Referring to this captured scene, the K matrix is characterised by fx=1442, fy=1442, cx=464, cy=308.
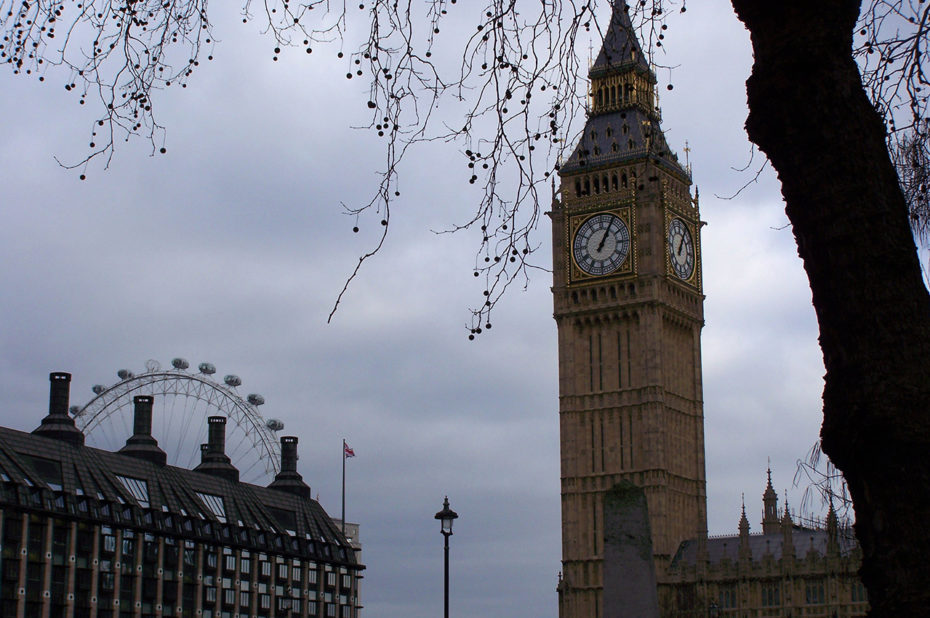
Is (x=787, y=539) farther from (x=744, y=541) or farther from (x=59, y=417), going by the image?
(x=59, y=417)

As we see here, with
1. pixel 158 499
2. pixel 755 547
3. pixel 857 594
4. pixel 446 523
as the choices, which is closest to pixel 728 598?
pixel 755 547

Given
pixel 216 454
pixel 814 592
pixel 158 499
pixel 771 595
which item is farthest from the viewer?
pixel 216 454

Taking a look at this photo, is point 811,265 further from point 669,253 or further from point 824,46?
point 669,253

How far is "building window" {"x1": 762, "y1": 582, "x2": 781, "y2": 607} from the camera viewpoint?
95.3 metres

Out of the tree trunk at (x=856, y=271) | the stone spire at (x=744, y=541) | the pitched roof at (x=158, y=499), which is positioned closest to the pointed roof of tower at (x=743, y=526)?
the stone spire at (x=744, y=541)

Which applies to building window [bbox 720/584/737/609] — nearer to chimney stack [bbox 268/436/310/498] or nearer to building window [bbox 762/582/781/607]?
building window [bbox 762/582/781/607]

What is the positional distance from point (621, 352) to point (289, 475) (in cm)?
4280

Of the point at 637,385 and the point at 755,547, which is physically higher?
the point at 637,385

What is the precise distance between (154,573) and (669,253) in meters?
43.4

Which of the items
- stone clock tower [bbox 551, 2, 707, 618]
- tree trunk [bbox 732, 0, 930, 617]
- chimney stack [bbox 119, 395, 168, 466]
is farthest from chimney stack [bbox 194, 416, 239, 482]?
tree trunk [bbox 732, 0, 930, 617]

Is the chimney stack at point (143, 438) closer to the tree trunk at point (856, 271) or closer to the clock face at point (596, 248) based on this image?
the clock face at point (596, 248)

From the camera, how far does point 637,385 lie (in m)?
103

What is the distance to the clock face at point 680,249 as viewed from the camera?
106 metres

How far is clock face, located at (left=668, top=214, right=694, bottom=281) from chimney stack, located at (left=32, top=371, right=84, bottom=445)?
4515 cm
